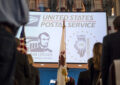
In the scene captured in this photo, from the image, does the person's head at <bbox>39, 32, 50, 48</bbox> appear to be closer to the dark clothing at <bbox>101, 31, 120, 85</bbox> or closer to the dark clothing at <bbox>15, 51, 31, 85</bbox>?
the dark clothing at <bbox>15, 51, 31, 85</bbox>

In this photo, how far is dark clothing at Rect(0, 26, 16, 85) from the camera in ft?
2.89

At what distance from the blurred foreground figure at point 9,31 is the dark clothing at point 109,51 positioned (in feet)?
3.13

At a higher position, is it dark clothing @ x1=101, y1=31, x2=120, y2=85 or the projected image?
dark clothing @ x1=101, y1=31, x2=120, y2=85

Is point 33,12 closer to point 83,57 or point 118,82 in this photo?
point 83,57

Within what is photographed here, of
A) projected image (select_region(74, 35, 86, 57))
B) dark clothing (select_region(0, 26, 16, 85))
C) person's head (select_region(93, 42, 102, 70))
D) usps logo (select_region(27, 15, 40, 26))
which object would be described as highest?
usps logo (select_region(27, 15, 40, 26))

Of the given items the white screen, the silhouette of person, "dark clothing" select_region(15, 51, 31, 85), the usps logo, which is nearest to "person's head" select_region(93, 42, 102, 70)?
"dark clothing" select_region(15, 51, 31, 85)

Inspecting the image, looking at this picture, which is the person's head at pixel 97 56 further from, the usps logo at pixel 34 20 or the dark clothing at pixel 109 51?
the usps logo at pixel 34 20

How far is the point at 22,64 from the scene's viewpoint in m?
2.13

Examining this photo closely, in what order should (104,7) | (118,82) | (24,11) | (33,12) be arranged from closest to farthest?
(24,11) < (118,82) < (33,12) < (104,7)

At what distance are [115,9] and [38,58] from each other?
4295 mm

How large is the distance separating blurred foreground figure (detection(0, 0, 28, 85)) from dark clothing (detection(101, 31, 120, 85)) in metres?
0.95

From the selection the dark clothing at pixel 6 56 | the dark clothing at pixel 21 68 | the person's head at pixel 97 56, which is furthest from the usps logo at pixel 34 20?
the dark clothing at pixel 6 56

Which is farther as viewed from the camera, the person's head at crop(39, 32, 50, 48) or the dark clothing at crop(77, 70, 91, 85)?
the person's head at crop(39, 32, 50, 48)

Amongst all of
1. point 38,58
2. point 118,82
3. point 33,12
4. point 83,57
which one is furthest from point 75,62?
point 118,82
